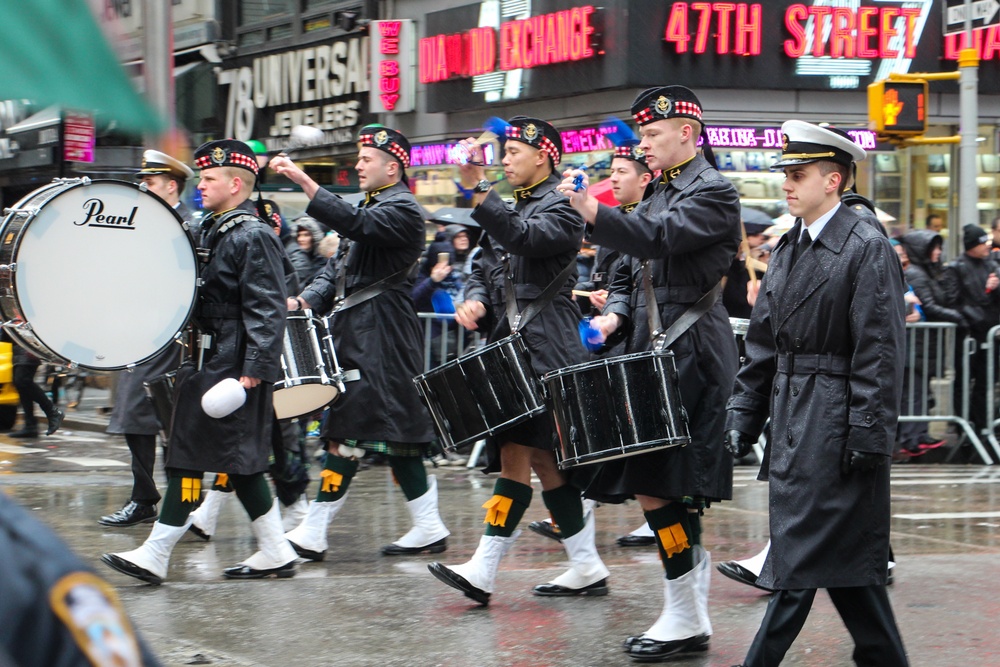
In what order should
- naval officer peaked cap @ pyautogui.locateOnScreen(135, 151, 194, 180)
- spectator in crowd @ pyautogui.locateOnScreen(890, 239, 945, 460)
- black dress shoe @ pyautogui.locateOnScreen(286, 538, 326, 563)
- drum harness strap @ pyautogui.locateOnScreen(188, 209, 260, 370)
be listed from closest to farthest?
1. drum harness strap @ pyautogui.locateOnScreen(188, 209, 260, 370)
2. black dress shoe @ pyautogui.locateOnScreen(286, 538, 326, 563)
3. naval officer peaked cap @ pyautogui.locateOnScreen(135, 151, 194, 180)
4. spectator in crowd @ pyautogui.locateOnScreen(890, 239, 945, 460)

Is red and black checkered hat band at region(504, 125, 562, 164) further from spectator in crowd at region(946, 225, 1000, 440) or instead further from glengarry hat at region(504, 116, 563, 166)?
spectator in crowd at region(946, 225, 1000, 440)

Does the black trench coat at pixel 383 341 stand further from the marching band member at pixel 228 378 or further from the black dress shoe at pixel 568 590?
the black dress shoe at pixel 568 590

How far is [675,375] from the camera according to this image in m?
5.07

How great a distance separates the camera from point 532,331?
19.7 feet

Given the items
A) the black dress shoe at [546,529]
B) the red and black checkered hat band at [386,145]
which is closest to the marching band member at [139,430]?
the red and black checkered hat band at [386,145]

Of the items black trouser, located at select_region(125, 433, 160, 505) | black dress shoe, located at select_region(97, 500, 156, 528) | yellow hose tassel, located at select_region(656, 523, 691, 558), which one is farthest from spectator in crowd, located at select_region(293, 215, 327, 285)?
yellow hose tassel, located at select_region(656, 523, 691, 558)

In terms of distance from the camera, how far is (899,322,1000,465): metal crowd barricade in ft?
38.6

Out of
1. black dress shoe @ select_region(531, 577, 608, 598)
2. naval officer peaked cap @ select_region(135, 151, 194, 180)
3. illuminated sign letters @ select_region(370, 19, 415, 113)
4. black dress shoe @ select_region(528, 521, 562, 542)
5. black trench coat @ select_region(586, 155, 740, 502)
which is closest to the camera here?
black trench coat @ select_region(586, 155, 740, 502)

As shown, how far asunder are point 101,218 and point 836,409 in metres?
3.27

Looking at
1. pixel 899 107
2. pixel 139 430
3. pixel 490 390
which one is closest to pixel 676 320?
pixel 490 390

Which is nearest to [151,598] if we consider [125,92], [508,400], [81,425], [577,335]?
[508,400]

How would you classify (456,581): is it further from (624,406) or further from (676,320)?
(676,320)

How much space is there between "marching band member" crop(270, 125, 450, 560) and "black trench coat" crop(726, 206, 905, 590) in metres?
2.96

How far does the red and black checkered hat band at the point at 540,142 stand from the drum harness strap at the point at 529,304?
49 centimetres
